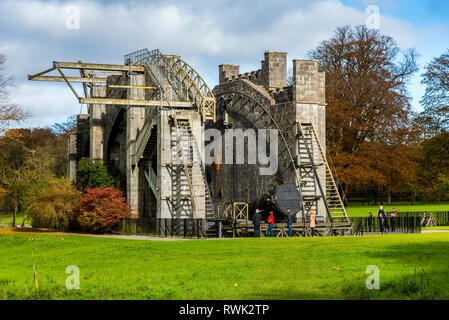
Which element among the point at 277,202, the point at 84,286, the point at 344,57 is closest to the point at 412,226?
the point at 277,202

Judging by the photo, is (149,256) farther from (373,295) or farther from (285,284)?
(373,295)

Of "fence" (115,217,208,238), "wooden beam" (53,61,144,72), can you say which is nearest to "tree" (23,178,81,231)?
"fence" (115,217,208,238)

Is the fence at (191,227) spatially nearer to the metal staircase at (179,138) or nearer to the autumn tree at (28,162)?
the metal staircase at (179,138)

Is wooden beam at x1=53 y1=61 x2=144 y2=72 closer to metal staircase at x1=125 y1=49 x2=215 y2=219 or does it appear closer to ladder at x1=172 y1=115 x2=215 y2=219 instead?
metal staircase at x1=125 y1=49 x2=215 y2=219

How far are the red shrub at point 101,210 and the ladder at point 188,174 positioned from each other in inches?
159

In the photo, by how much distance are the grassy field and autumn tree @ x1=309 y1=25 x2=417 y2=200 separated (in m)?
29.0

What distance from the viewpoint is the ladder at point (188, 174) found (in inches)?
1373

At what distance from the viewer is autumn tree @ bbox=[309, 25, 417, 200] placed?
51.8 m

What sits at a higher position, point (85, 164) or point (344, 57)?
point (344, 57)

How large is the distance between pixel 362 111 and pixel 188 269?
38.6 metres

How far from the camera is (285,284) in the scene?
14.5 m

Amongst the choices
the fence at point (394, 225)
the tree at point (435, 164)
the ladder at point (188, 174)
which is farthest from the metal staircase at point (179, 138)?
the tree at point (435, 164)

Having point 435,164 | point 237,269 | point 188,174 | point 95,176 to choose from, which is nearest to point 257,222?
point 188,174

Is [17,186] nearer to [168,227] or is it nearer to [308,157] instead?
[168,227]
